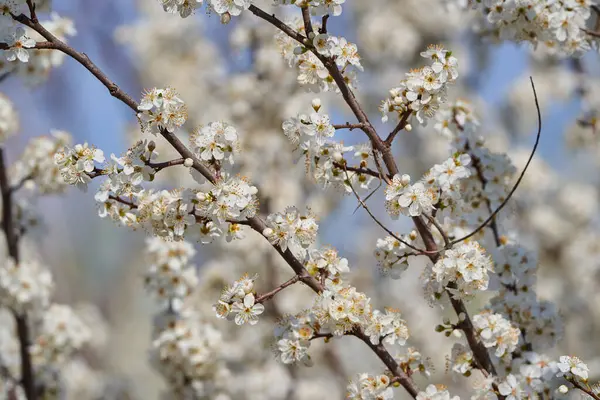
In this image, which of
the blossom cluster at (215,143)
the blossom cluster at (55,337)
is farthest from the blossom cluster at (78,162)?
the blossom cluster at (55,337)

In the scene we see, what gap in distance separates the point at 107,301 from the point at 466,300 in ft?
32.1

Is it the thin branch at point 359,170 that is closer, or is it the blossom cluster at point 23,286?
the thin branch at point 359,170

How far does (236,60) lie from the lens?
5.71 meters

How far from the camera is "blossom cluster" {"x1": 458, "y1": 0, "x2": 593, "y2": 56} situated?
2490 millimetres

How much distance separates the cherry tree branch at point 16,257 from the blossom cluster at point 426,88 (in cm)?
186

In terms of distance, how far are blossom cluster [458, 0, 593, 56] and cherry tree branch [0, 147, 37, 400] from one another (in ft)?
6.68

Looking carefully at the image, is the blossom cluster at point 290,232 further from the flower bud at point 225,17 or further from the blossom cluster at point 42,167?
the blossom cluster at point 42,167

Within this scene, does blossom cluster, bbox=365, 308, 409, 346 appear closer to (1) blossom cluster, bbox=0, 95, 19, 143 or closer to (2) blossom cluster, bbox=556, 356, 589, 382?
(2) blossom cluster, bbox=556, 356, 589, 382

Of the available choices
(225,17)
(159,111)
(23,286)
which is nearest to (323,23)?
(225,17)

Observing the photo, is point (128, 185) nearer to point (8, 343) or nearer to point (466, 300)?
point (466, 300)

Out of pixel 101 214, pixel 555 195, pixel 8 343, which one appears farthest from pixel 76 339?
pixel 555 195

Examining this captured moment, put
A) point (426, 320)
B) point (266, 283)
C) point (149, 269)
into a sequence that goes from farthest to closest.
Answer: point (426, 320)
point (266, 283)
point (149, 269)

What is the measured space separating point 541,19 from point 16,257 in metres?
2.42

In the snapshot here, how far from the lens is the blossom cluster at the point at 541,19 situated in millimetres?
2490
